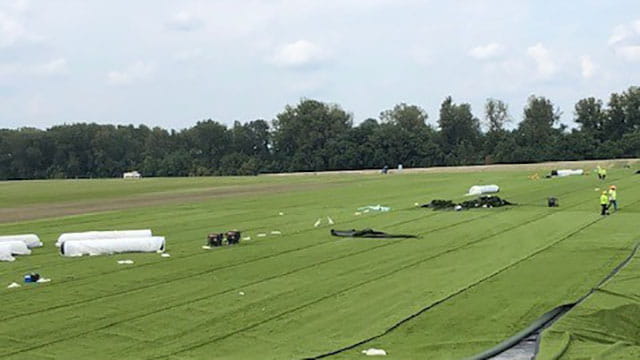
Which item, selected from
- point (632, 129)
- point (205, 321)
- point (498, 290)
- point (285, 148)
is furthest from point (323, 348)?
point (285, 148)

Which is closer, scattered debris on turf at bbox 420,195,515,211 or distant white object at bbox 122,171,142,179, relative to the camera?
scattered debris on turf at bbox 420,195,515,211

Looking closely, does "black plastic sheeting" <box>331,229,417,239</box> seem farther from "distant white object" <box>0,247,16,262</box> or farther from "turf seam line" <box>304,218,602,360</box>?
"distant white object" <box>0,247,16,262</box>

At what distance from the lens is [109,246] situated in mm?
28297

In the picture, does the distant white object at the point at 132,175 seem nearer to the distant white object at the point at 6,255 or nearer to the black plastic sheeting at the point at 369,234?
the black plastic sheeting at the point at 369,234

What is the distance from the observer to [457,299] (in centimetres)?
1820

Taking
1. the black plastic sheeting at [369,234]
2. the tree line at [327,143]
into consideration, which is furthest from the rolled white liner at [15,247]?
the tree line at [327,143]

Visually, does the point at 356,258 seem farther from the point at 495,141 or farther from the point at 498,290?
the point at 495,141

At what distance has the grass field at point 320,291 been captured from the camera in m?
14.7

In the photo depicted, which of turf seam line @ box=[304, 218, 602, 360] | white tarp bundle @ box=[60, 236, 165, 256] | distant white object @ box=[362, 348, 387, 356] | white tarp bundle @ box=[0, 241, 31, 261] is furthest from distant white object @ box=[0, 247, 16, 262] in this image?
distant white object @ box=[362, 348, 387, 356]

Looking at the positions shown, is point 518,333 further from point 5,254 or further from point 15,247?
point 15,247

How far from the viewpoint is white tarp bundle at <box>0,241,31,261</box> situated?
90.1 feet

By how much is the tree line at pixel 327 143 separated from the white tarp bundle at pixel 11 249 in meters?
128

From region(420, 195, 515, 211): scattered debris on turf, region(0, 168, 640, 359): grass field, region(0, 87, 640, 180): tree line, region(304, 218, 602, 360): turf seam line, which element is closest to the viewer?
region(304, 218, 602, 360): turf seam line

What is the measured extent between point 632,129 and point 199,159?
8923 centimetres
